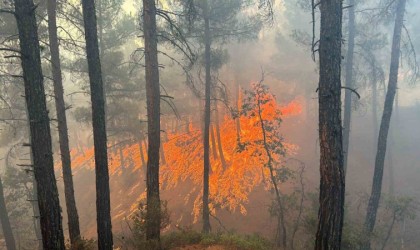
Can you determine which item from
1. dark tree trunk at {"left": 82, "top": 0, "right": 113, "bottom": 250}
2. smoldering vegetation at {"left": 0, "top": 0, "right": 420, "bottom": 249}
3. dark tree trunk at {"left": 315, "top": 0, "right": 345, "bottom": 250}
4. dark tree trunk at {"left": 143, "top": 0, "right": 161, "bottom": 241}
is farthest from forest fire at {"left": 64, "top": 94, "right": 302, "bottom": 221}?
dark tree trunk at {"left": 315, "top": 0, "right": 345, "bottom": 250}

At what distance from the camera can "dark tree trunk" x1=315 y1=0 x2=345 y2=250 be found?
6297 millimetres

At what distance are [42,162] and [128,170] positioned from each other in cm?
2503

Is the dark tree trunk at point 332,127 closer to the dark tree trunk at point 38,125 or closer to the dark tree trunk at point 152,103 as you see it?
the dark tree trunk at point 152,103

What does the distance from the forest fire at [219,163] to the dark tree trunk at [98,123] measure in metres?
10.3

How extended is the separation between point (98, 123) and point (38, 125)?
4.55 ft

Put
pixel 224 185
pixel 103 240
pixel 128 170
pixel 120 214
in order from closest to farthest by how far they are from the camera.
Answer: pixel 103 240, pixel 224 185, pixel 120 214, pixel 128 170

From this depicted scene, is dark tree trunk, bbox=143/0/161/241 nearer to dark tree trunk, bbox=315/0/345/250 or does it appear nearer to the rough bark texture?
the rough bark texture

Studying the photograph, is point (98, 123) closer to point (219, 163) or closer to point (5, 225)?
point (5, 225)

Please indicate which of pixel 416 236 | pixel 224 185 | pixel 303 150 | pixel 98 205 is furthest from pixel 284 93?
pixel 98 205

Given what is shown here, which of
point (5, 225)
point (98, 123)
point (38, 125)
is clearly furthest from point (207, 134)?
point (5, 225)

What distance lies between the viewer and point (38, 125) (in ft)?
22.7

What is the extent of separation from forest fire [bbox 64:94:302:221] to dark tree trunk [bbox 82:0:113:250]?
10257 millimetres

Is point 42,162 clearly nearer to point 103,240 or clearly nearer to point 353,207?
point 103,240

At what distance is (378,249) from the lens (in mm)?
17250
